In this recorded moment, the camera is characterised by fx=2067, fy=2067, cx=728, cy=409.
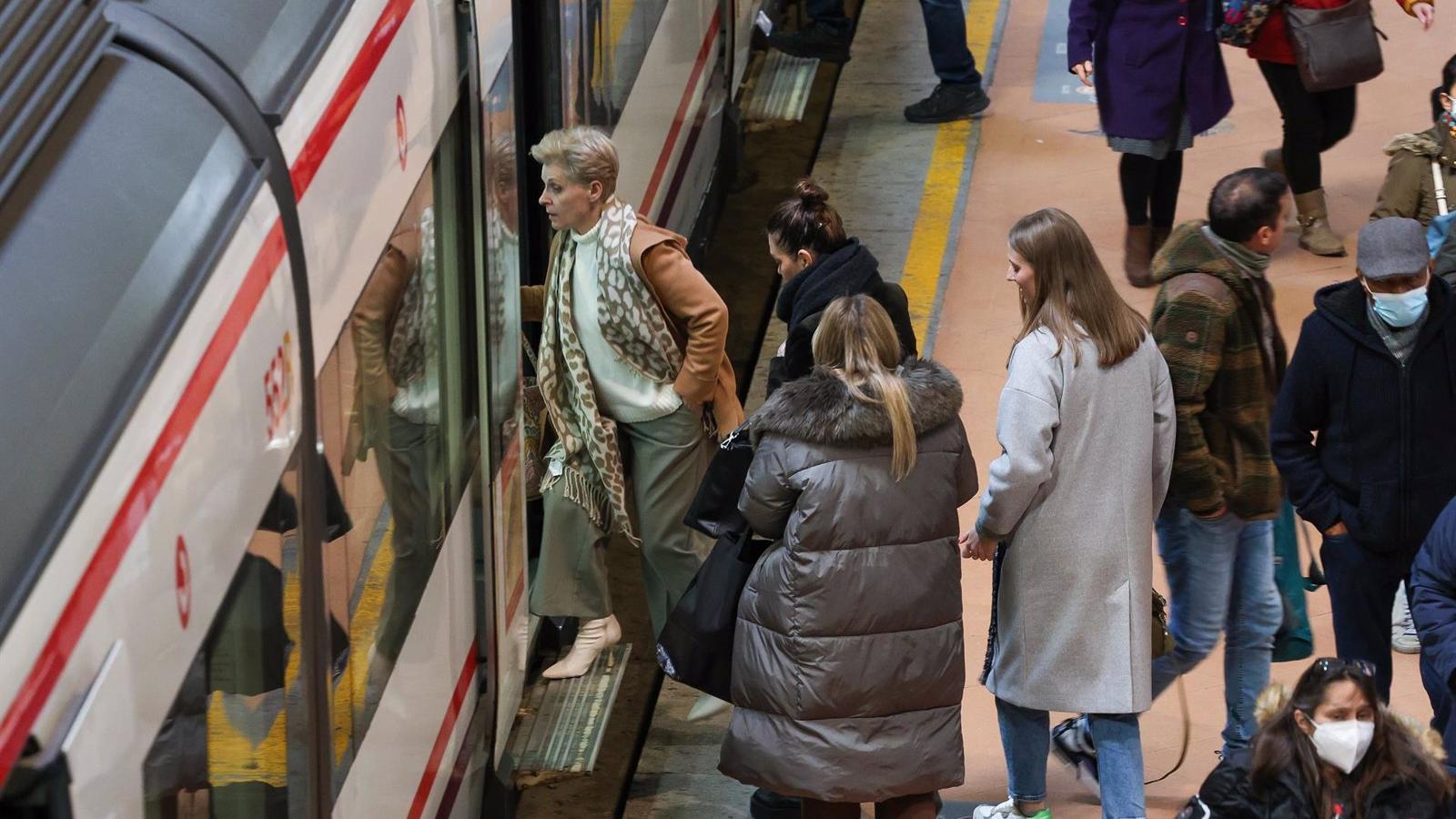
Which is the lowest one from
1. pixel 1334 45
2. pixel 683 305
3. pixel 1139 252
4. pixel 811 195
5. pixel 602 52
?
pixel 683 305

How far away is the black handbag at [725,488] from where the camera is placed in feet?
15.8

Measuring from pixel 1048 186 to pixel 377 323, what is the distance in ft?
20.6

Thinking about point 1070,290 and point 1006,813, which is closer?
point 1070,290

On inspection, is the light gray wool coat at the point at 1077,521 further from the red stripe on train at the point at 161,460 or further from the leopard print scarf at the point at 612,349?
the red stripe on train at the point at 161,460

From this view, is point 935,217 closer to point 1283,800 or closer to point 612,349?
point 612,349

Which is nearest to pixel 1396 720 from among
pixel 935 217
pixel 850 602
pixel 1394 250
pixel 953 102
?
pixel 1394 250

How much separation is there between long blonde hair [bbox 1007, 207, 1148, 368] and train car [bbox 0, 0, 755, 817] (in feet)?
3.81

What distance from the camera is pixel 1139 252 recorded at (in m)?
8.36

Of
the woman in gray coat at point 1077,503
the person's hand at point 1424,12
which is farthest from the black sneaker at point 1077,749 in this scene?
the person's hand at point 1424,12

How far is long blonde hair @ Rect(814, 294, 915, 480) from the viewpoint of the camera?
4438 millimetres

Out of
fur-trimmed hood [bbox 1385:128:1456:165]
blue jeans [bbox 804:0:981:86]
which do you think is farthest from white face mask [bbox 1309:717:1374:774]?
blue jeans [bbox 804:0:981:86]

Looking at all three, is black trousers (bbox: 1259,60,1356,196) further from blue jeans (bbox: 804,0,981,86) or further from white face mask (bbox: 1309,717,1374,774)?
white face mask (bbox: 1309,717,1374,774)

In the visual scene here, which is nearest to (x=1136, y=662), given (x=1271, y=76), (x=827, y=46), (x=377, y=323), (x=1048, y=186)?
(x=377, y=323)

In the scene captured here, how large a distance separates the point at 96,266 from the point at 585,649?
12.2 ft
